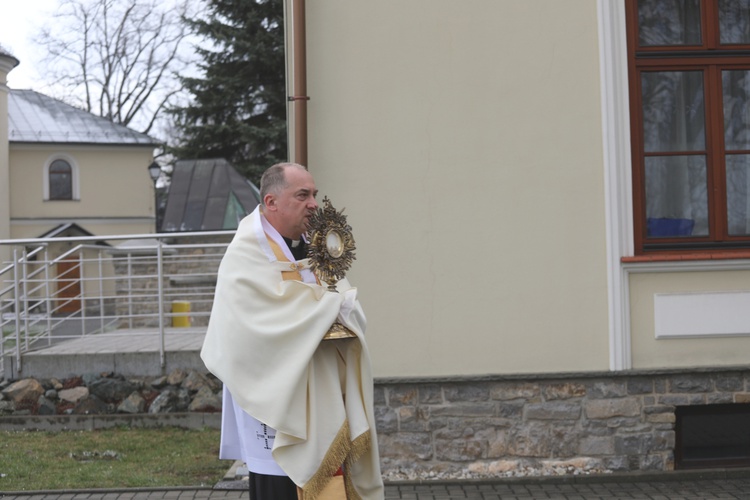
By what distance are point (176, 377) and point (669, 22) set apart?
19.6 feet

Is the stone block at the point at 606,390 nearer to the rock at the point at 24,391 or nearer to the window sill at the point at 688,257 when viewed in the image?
the window sill at the point at 688,257

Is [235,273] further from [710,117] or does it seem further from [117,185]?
[117,185]

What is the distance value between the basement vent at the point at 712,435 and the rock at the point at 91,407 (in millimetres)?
5570

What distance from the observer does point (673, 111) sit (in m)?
7.71

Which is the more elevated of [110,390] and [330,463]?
[330,463]

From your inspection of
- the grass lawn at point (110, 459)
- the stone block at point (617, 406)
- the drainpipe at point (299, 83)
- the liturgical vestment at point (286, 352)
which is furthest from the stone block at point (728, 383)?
the liturgical vestment at point (286, 352)

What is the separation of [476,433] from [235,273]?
12.8 feet

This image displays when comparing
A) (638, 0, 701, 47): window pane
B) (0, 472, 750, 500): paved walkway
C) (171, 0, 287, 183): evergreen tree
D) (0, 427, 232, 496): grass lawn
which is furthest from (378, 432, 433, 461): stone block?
(171, 0, 287, 183): evergreen tree

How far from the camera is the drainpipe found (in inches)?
286

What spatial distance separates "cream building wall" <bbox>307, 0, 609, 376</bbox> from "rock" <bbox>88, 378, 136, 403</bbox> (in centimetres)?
385

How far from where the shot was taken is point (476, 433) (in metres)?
7.43

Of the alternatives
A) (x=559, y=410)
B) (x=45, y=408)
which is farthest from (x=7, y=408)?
(x=559, y=410)

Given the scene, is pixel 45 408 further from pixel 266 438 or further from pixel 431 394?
pixel 266 438

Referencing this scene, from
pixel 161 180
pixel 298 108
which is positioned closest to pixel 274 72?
pixel 161 180
